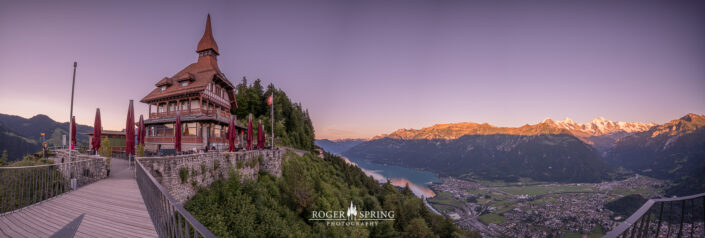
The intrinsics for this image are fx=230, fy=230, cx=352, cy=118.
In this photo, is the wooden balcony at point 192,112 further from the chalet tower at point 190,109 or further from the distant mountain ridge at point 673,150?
the distant mountain ridge at point 673,150

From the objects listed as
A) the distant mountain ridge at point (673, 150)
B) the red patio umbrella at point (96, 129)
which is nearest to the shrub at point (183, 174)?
the red patio umbrella at point (96, 129)

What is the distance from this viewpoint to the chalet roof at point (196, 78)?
2692 centimetres

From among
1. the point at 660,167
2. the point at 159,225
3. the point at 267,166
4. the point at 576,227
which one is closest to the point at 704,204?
the point at 159,225

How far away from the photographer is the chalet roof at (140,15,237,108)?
88.3ft

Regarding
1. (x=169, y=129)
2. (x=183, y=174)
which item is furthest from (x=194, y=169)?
(x=169, y=129)

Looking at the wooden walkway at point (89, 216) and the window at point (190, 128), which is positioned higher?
the window at point (190, 128)

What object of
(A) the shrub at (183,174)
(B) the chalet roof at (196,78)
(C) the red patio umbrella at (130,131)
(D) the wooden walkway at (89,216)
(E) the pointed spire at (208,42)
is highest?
(E) the pointed spire at (208,42)

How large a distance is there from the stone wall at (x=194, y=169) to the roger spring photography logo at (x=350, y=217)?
7.57 metres

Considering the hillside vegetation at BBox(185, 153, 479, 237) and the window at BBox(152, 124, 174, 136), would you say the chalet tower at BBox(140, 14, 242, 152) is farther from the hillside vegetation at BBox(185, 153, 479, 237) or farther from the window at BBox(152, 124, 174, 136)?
the hillside vegetation at BBox(185, 153, 479, 237)

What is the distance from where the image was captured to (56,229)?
21.6ft

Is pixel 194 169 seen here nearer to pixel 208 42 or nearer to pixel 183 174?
pixel 183 174

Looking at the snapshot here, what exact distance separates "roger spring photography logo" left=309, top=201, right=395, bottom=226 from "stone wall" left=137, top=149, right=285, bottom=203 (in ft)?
24.8

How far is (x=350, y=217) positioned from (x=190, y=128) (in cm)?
2079

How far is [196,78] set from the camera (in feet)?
92.4
